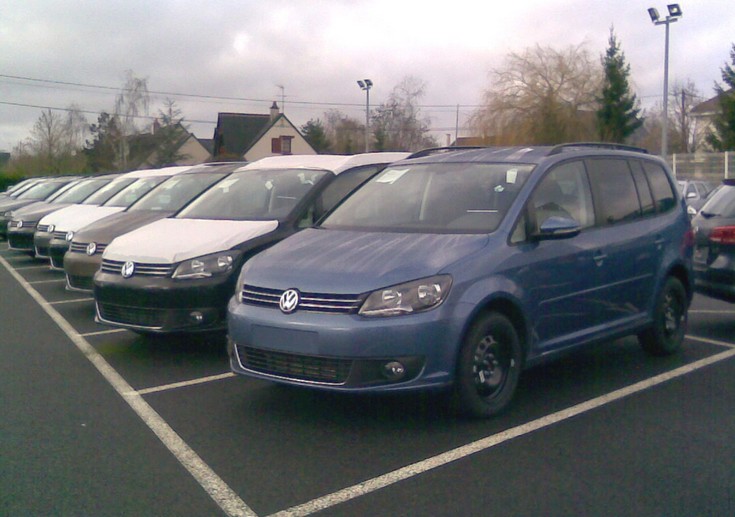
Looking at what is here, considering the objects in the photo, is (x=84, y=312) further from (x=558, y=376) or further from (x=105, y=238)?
(x=558, y=376)

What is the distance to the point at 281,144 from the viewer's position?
2485 inches

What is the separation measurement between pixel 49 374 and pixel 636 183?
5343mm

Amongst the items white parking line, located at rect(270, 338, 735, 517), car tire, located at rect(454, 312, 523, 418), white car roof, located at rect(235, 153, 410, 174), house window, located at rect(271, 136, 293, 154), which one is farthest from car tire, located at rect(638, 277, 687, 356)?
house window, located at rect(271, 136, 293, 154)

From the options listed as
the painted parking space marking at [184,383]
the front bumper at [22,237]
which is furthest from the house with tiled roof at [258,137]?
the painted parking space marking at [184,383]

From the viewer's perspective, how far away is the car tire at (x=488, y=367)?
193 inches

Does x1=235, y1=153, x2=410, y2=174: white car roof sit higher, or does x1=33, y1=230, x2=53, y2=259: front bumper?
x1=235, y1=153, x2=410, y2=174: white car roof

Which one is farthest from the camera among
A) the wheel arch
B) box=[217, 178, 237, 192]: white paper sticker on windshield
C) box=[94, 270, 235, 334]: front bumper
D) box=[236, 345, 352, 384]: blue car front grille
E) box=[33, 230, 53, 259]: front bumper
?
box=[33, 230, 53, 259]: front bumper

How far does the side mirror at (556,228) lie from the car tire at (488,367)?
2.24 ft

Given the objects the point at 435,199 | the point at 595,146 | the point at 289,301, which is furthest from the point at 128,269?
the point at 595,146

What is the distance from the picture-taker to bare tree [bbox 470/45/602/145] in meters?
42.9

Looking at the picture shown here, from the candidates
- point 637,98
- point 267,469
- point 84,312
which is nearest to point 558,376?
point 267,469

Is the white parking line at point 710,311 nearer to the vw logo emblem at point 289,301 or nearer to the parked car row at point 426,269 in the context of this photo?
the parked car row at point 426,269

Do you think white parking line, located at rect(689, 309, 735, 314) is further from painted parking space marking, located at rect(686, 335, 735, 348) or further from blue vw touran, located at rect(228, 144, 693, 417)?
blue vw touran, located at rect(228, 144, 693, 417)

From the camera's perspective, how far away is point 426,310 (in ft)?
15.5
